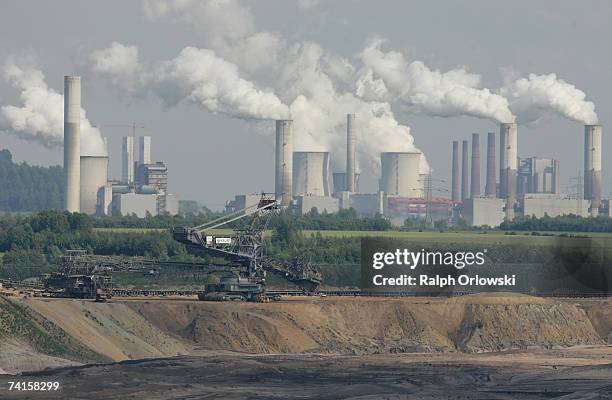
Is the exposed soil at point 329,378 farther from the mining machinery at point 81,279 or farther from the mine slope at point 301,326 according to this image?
the mining machinery at point 81,279

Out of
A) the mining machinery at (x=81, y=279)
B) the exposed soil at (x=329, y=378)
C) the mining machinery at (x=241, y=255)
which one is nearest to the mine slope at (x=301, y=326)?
the mining machinery at (x=241, y=255)

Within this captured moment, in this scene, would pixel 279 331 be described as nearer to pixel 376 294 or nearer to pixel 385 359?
pixel 385 359

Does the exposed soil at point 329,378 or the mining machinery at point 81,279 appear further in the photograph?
the mining machinery at point 81,279

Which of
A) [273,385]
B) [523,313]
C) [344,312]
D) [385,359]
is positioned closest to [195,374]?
[273,385]

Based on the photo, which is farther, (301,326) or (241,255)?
(241,255)

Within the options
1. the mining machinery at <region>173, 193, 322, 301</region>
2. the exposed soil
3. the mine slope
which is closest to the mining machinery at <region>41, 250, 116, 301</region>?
the mine slope

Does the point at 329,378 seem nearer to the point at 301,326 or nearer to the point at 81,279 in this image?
the point at 301,326

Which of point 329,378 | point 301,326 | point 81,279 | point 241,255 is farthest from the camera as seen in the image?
point 241,255

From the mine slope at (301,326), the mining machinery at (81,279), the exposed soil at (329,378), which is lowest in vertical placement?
the exposed soil at (329,378)

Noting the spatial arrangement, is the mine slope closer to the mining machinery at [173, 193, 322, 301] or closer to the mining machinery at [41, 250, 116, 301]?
the mining machinery at [173, 193, 322, 301]

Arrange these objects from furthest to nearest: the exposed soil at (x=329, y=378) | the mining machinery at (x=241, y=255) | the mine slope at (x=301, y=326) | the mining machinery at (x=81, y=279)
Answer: the mining machinery at (x=241, y=255), the mining machinery at (x=81, y=279), the mine slope at (x=301, y=326), the exposed soil at (x=329, y=378)

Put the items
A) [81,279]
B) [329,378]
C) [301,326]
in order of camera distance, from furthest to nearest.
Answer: [81,279]
[301,326]
[329,378]

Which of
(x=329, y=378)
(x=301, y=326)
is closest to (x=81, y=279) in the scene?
(x=301, y=326)
